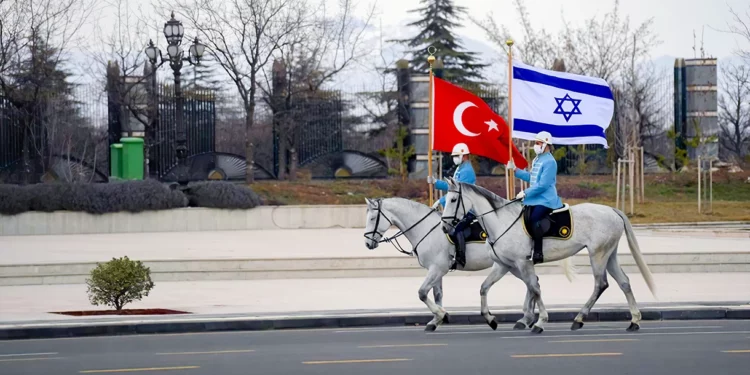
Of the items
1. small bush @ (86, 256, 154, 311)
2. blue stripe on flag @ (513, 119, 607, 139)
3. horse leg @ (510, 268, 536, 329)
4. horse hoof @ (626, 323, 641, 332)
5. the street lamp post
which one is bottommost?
horse hoof @ (626, 323, 641, 332)

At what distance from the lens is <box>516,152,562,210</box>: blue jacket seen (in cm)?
1616

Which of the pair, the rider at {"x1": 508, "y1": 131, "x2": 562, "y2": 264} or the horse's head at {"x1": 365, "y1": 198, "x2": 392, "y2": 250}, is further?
the horse's head at {"x1": 365, "y1": 198, "x2": 392, "y2": 250}

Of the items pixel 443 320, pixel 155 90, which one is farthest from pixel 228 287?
pixel 155 90

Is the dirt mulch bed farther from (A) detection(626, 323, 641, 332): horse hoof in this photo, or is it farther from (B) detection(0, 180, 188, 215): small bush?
(B) detection(0, 180, 188, 215): small bush

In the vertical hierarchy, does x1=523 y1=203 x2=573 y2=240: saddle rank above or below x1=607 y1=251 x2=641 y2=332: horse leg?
above

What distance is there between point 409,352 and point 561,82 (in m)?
7.82

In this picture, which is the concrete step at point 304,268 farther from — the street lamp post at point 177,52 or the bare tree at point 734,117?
the bare tree at point 734,117

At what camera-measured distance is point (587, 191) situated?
4112cm

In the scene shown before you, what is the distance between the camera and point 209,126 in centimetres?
4316

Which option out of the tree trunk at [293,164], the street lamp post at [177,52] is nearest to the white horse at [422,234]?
the street lamp post at [177,52]

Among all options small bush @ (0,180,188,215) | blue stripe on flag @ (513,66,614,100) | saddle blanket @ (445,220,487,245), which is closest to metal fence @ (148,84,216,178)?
small bush @ (0,180,188,215)

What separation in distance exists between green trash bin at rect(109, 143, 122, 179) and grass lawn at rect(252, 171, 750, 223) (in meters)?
4.72

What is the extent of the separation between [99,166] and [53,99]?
2818mm

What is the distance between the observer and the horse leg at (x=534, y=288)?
15.9 meters
